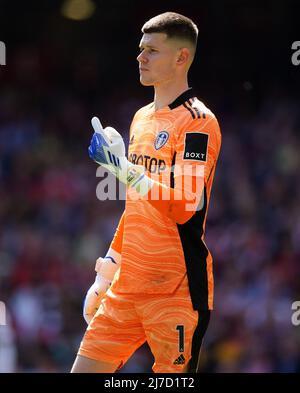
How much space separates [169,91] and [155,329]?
1.11 m

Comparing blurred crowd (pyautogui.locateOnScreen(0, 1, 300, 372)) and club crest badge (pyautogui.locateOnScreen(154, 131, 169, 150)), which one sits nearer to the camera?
club crest badge (pyautogui.locateOnScreen(154, 131, 169, 150))

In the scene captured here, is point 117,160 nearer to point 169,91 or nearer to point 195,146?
point 195,146

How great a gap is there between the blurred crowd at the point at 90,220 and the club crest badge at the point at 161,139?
4989 millimetres

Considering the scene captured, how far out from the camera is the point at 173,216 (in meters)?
4.11

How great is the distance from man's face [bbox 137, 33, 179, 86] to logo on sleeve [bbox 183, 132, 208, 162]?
14.4 inches

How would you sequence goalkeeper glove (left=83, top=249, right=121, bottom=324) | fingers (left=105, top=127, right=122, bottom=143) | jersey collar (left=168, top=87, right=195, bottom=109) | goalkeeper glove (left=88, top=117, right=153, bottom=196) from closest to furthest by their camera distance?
goalkeeper glove (left=88, top=117, right=153, bottom=196) < fingers (left=105, top=127, right=122, bottom=143) < jersey collar (left=168, top=87, right=195, bottom=109) < goalkeeper glove (left=83, top=249, right=121, bottom=324)

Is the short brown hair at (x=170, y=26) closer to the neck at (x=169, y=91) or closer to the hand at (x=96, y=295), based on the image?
the neck at (x=169, y=91)

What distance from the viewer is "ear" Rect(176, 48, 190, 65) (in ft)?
14.5

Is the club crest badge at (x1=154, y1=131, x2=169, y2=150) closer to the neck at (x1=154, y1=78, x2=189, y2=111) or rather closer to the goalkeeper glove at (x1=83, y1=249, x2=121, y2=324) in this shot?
the neck at (x1=154, y1=78, x2=189, y2=111)

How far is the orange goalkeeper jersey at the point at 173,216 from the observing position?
417 centimetres

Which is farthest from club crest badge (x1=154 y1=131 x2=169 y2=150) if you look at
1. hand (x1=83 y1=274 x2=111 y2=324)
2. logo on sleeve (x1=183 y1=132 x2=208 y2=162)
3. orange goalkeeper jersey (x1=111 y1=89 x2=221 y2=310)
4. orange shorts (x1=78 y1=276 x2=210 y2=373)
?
hand (x1=83 y1=274 x2=111 y2=324)

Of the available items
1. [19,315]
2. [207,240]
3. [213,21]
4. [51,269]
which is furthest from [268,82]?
[19,315]

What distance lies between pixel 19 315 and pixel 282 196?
130 inches

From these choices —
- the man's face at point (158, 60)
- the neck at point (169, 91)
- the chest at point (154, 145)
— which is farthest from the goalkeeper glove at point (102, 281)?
the man's face at point (158, 60)
